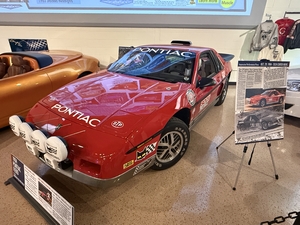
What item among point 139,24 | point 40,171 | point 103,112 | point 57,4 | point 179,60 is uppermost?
point 57,4

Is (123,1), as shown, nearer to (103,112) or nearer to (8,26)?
(8,26)

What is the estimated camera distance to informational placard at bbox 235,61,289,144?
5.35 ft

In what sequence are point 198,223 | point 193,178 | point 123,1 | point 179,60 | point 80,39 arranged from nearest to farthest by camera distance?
point 198,223 → point 193,178 → point 179,60 → point 123,1 → point 80,39

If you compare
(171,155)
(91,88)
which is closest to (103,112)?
(91,88)

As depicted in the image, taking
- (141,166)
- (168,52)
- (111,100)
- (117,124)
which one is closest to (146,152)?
(141,166)

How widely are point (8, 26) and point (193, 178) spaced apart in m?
4.90

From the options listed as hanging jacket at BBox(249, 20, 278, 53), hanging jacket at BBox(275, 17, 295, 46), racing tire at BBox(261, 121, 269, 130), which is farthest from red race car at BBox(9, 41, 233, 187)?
hanging jacket at BBox(275, 17, 295, 46)

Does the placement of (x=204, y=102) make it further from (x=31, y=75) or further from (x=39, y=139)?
(x=31, y=75)

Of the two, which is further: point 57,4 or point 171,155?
point 57,4

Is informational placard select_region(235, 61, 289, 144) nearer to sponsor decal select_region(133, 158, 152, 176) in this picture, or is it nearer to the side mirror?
the side mirror

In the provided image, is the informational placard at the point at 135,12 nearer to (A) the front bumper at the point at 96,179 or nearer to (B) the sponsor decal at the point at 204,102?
(B) the sponsor decal at the point at 204,102

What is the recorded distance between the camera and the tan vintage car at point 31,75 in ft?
7.80

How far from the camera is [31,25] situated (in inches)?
171

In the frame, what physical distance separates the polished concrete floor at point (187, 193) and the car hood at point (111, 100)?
65cm
